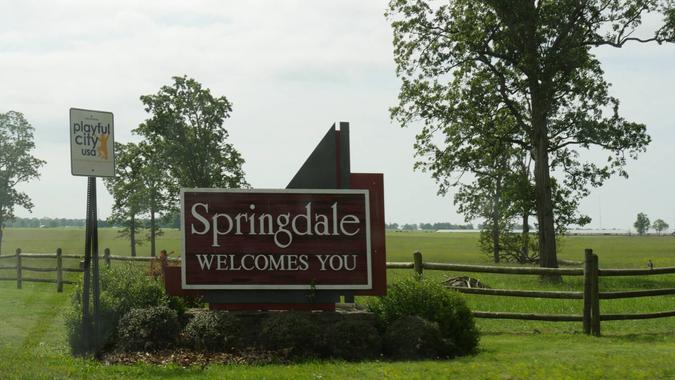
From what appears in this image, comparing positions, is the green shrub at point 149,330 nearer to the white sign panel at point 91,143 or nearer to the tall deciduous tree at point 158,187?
the white sign panel at point 91,143

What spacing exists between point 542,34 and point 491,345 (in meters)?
20.7

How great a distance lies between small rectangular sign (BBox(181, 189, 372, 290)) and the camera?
11695 mm

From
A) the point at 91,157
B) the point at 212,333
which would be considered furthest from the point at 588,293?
the point at 91,157

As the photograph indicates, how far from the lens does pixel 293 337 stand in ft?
34.2

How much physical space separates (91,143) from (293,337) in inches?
153

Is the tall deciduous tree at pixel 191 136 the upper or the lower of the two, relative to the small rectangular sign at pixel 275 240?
upper

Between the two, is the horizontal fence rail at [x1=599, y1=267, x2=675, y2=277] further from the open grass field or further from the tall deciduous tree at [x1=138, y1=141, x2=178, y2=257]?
the tall deciduous tree at [x1=138, y1=141, x2=178, y2=257]

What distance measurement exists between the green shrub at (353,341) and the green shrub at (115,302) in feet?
8.82

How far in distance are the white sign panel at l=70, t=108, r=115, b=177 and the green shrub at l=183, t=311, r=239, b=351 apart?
251 cm

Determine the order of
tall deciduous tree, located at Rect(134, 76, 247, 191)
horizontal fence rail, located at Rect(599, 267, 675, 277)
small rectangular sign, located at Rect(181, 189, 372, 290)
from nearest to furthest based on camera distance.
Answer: small rectangular sign, located at Rect(181, 189, 372, 290) < horizontal fence rail, located at Rect(599, 267, 675, 277) < tall deciduous tree, located at Rect(134, 76, 247, 191)

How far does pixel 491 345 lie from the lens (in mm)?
12227

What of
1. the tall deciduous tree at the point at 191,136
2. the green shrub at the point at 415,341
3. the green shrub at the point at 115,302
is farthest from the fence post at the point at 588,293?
the tall deciduous tree at the point at 191,136

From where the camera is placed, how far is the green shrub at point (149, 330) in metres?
10.6

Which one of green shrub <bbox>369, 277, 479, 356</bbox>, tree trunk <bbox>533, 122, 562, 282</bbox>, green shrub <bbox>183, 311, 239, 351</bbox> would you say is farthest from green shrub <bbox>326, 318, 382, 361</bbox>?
tree trunk <bbox>533, 122, 562, 282</bbox>
